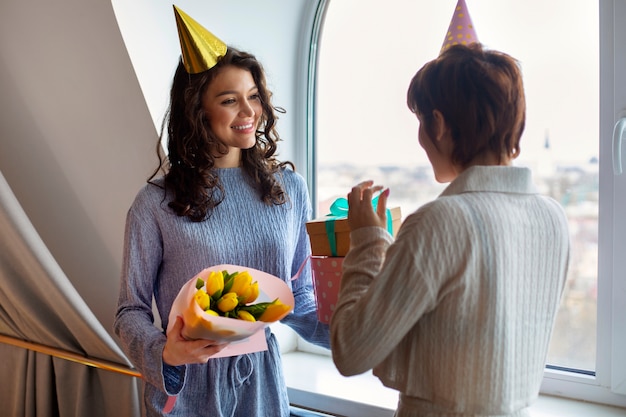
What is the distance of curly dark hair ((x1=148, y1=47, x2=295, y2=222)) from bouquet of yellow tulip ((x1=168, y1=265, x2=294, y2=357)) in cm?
24

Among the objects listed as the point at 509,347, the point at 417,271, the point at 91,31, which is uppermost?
the point at 91,31

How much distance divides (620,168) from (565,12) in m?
0.44

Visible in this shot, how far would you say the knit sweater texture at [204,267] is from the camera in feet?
4.94

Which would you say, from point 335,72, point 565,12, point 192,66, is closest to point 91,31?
point 192,66

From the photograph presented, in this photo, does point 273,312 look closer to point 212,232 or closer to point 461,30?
point 212,232

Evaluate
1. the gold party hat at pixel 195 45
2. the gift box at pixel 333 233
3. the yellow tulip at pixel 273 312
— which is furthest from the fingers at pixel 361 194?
the gold party hat at pixel 195 45

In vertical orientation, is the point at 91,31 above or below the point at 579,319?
above

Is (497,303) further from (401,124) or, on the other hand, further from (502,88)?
(401,124)

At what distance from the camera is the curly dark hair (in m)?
1.53

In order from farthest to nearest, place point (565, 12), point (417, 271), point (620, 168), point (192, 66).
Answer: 1. point (565, 12)
2. point (620, 168)
3. point (192, 66)
4. point (417, 271)

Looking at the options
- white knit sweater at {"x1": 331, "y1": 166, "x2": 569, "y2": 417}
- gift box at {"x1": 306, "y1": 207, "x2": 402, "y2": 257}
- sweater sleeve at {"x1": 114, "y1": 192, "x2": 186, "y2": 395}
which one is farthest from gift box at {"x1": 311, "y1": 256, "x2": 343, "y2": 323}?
sweater sleeve at {"x1": 114, "y1": 192, "x2": 186, "y2": 395}

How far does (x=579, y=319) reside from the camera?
6.08ft

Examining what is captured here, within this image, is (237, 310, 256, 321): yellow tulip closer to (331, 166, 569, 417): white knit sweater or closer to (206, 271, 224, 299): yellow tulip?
(206, 271, 224, 299): yellow tulip

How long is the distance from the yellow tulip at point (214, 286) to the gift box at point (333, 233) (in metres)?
0.20
